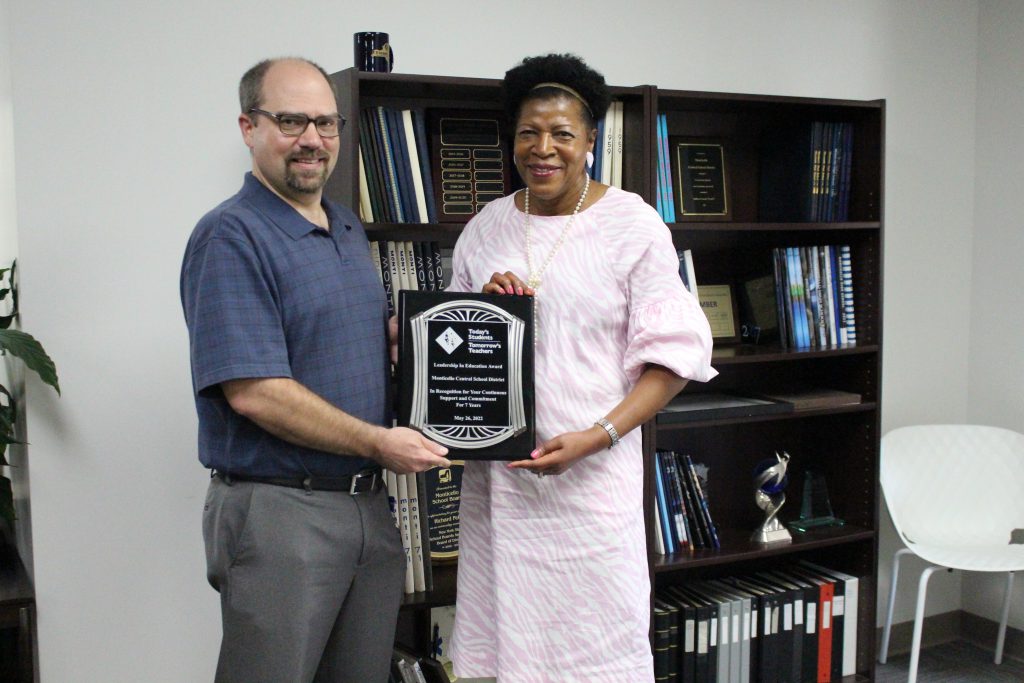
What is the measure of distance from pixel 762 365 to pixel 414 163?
1.40 metres

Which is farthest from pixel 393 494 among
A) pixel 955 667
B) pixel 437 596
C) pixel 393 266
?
pixel 955 667

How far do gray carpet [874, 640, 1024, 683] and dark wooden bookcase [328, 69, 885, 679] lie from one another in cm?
33

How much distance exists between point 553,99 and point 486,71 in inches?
34.3

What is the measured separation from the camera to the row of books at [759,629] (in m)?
2.72

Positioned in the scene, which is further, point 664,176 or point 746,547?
point 746,547

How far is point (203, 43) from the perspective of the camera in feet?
7.73

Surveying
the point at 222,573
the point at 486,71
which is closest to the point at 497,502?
the point at 222,573

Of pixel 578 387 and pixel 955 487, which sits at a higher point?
pixel 578 387

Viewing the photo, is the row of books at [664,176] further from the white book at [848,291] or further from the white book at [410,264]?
the white book at [410,264]

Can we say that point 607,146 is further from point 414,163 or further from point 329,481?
point 329,481

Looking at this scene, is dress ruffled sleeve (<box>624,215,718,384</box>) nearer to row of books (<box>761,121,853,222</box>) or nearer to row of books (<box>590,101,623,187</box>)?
row of books (<box>590,101,623,187</box>)

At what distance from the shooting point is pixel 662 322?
5.98 ft

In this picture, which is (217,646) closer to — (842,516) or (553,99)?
(553,99)

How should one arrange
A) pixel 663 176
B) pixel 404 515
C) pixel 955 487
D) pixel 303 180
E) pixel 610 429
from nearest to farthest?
pixel 303 180 → pixel 610 429 → pixel 404 515 → pixel 663 176 → pixel 955 487
